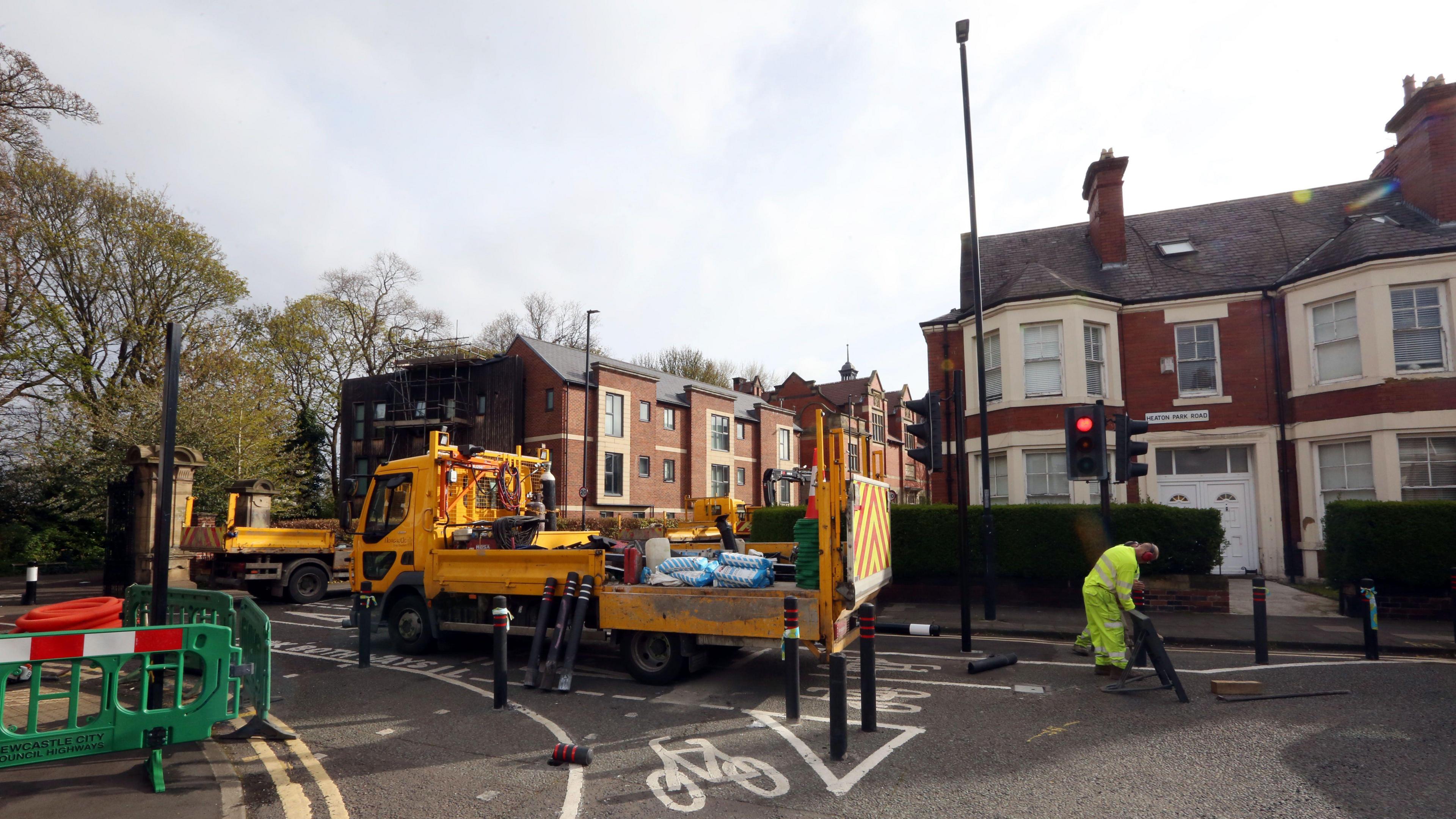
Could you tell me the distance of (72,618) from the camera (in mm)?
5957

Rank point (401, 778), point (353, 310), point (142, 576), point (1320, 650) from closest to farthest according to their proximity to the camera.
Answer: point (401, 778)
point (1320, 650)
point (142, 576)
point (353, 310)

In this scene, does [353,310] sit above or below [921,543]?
above

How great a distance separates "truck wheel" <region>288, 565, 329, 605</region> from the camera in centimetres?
1638

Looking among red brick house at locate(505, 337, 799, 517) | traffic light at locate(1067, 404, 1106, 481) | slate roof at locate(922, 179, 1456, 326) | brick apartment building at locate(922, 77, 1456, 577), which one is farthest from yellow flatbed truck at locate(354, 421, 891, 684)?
red brick house at locate(505, 337, 799, 517)

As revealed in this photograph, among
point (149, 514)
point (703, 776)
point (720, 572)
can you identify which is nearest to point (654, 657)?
point (720, 572)

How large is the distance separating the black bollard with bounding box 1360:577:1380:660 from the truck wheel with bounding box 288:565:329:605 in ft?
59.1

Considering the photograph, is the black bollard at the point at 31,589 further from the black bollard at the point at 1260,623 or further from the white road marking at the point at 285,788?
the black bollard at the point at 1260,623

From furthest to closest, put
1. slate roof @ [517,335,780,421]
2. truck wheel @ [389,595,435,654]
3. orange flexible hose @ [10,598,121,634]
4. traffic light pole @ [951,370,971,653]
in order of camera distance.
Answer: slate roof @ [517,335,780,421]
traffic light pole @ [951,370,971,653]
truck wheel @ [389,595,435,654]
orange flexible hose @ [10,598,121,634]

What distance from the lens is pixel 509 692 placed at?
7.82 meters

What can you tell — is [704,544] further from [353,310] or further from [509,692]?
[353,310]

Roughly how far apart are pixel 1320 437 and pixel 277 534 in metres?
21.7

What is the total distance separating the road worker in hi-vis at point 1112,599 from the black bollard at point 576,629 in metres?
5.18

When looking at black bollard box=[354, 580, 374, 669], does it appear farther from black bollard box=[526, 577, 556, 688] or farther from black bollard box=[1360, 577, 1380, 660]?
black bollard box=[1360, 577, 1380, 660]

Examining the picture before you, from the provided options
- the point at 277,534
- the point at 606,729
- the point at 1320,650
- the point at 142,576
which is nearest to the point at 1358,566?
the point at 1320,650
